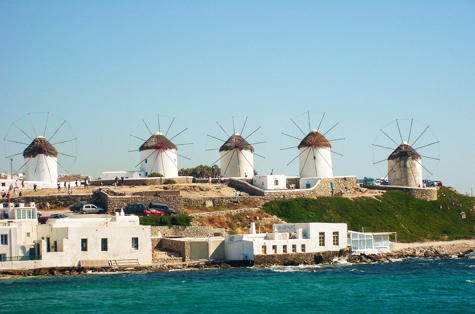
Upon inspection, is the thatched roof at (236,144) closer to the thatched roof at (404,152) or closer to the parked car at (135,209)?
the thatched roof at (404,152)

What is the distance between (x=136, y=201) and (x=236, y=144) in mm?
21457

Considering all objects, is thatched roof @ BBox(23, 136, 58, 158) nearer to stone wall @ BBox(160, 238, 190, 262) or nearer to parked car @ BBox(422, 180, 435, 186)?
stone wall @ BBox(160, 238, 190, 262)

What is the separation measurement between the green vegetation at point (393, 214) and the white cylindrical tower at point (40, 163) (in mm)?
20675

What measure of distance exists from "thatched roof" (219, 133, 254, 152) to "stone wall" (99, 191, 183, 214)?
1935 centimetres

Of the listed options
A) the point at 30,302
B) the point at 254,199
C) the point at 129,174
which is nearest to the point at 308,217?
the point at 254,199

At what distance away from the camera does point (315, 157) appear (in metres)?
68.0

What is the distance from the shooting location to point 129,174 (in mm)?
A: 63469

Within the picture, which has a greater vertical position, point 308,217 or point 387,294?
point 308,217

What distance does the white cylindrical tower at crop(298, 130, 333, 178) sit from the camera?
67.8 meters

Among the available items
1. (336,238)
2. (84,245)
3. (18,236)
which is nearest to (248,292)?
(84,245)

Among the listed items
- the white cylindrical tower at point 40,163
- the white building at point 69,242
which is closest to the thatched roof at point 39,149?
the white cylindrical tower at point 40,163

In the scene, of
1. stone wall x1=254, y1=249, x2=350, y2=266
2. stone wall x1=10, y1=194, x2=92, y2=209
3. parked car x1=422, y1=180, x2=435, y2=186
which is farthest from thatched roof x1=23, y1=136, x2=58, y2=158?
parked car x1=422, y1=180, x2=435, y2=186

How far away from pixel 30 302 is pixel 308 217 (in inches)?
1126

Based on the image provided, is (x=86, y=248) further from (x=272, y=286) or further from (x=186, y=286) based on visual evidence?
(x=272, y=286)
